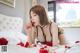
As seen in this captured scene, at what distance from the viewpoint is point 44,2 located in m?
1.16

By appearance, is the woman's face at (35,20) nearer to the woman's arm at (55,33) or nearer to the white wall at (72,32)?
the woman's arm at (55,33)

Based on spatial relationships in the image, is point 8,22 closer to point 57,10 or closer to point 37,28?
point 37,28

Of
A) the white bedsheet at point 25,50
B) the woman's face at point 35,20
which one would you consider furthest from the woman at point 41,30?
the white bedsheet at point 25,50

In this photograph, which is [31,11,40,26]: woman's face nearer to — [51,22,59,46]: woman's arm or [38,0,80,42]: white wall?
[51,22,59,46]: woman's arm

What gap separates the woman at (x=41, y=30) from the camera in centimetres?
89

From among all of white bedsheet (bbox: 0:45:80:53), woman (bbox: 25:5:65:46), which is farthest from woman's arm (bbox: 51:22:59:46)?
white bedsheet (bbox: 0:45:80:53)

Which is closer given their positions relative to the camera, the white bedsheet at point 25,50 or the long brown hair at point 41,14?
the white bedsheet at point 25,50

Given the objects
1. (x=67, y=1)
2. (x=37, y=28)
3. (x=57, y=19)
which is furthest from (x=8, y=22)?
(x=67, y=1)

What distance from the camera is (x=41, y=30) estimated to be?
35.2 inches

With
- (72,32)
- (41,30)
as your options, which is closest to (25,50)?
(41,30)

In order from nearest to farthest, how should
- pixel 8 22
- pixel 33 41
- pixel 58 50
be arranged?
1. pixel 58 50
2. pixel 33 41
3. pixel 8 22

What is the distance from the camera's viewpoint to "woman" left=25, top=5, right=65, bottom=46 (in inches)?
35.2

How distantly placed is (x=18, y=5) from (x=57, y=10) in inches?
12.4

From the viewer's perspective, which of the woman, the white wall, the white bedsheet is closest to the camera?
the white bedsheet
